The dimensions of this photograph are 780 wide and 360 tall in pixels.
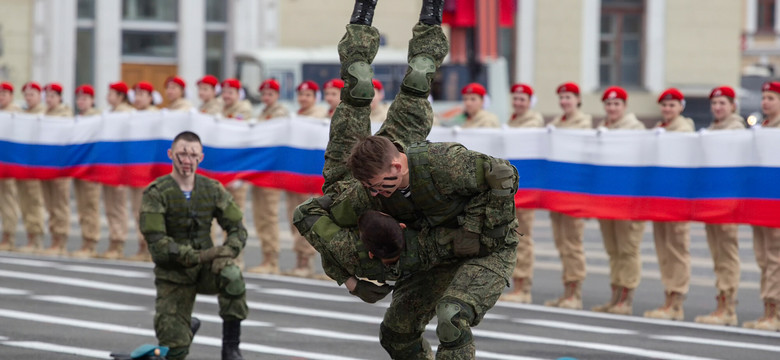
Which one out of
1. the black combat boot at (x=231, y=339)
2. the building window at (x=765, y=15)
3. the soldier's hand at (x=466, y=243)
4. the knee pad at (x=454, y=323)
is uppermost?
the building window at (x=765, y=15)

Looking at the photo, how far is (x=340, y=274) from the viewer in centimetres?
793

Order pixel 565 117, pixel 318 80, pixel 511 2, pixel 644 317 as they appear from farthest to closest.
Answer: pixel 511 2 → pixel 318 80 → pixel 565 117 → pixel 644 317

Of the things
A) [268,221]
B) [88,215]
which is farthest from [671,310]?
[88,215]

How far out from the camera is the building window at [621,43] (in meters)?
39.2

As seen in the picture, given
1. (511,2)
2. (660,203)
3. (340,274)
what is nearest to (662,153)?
(660,203)

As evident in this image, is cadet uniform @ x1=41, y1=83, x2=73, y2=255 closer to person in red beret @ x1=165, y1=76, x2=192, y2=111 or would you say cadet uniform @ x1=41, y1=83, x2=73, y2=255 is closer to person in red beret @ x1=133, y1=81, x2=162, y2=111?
person in red beret @ x1=133, y1=81, x2=162, y2=111

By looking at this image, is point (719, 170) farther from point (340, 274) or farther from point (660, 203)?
point (340, 274)

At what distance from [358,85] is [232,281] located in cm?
234

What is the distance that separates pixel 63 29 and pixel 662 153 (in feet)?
78.6

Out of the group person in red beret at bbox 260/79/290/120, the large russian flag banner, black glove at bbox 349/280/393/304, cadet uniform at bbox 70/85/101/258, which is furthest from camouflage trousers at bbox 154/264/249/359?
cadet uniform at bbox 70/85/101/258

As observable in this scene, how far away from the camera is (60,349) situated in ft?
36.5

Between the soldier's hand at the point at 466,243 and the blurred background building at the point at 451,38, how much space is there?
24.2 metres

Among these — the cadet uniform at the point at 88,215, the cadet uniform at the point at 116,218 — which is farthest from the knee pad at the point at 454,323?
the cadet uniform at the point at 88,215

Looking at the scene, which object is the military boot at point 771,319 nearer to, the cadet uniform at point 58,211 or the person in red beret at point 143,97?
the person in red beret at point 143,97
